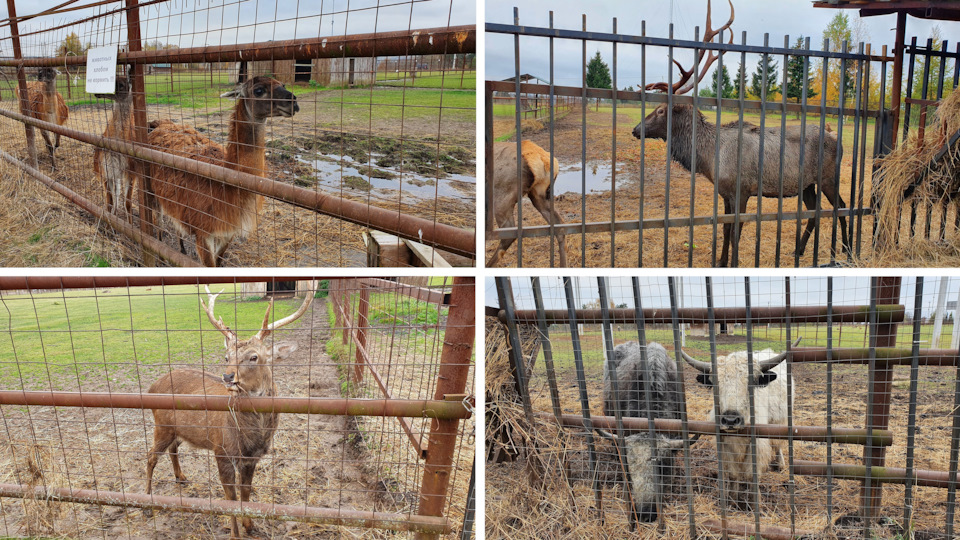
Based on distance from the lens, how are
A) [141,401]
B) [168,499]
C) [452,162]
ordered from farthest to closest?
[452,162], [168,499], [141,401]

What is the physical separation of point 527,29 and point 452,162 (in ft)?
10.3

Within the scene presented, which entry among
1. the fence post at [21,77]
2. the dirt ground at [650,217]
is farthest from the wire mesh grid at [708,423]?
the fence post at [21,77]

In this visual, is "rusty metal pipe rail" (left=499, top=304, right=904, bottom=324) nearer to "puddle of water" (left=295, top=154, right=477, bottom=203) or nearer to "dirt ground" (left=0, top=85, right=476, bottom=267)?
"dirt ground" (left=0, top=85, right=476, bottom=267)

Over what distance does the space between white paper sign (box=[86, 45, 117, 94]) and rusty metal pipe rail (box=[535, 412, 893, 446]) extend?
13.3ft

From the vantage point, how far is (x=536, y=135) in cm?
1225

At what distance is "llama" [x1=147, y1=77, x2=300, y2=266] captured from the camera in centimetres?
443

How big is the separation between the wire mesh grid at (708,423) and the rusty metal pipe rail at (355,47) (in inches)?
62.3

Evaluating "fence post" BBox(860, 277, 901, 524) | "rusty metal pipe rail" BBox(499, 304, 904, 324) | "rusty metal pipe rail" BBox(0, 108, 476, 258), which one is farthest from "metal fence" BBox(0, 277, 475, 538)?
"fence post" BBox(860, 277, 901, 524)

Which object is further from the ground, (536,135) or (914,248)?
(536,135)

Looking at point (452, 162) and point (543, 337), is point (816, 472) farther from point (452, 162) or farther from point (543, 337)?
point (452, 162)

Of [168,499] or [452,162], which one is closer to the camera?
[168,499]

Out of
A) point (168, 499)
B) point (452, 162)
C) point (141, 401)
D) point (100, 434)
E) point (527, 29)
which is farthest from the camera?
point (452, 162)

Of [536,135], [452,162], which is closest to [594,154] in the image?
[536,135]

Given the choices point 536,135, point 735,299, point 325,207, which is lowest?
point 735,299
